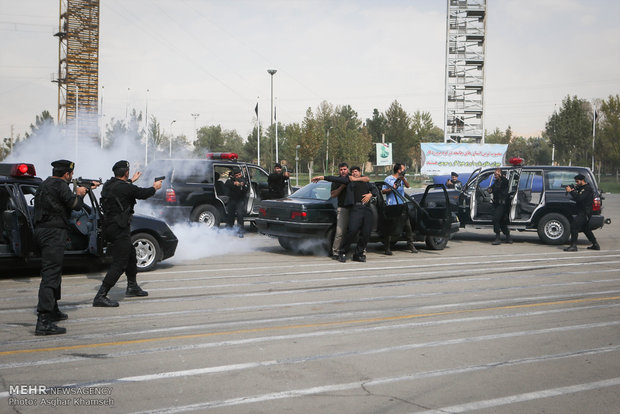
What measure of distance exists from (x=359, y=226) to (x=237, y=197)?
A: 493 cm

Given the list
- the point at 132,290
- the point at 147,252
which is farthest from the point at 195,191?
the point at 132,290

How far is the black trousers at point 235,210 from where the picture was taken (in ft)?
50.3

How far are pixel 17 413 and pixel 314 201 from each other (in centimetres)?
856

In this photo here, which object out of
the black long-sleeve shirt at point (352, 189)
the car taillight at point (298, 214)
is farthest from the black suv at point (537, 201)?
the car taillight at point (298, 214)

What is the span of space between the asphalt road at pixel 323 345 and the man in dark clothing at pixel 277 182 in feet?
18.1

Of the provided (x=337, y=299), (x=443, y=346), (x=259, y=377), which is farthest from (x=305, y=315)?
(x=259, y=377)

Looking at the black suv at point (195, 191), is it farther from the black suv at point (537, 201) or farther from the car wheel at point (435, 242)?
the black suv at point (537, 201)

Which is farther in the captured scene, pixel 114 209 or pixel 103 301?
pixel 114 209

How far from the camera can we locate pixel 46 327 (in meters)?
5.95

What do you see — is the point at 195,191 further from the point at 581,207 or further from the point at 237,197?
the point at 581,207

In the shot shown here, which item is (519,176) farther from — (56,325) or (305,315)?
(56,325)

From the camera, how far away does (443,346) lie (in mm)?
5664

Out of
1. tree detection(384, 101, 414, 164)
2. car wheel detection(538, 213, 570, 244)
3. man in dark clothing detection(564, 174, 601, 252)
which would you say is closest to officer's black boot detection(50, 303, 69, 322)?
man in dark clothing detection(564, 174, 601, 252)

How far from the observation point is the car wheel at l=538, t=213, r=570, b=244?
571 inches
